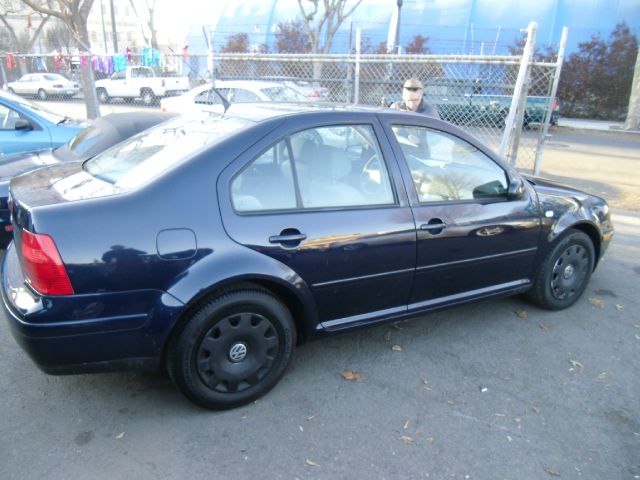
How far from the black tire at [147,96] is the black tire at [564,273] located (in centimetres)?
2107

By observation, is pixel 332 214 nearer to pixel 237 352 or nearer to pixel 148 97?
pixel 237 352

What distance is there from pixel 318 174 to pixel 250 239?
0.61 meters

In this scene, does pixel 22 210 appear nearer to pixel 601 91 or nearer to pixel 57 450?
pixel 57 450

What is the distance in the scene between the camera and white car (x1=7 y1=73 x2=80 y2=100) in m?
25.0

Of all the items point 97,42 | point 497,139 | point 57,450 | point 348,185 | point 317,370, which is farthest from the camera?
point 97,42

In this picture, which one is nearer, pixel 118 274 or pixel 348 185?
pixel 118 274

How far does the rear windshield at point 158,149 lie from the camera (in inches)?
105

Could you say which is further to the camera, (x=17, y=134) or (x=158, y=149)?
(x=17, y=134)

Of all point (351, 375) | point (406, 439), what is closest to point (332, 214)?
point (351, 375)

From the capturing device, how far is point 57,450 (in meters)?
2.44

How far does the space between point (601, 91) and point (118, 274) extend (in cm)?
2724

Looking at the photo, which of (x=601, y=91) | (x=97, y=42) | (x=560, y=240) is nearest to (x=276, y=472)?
(x=560, y=240)

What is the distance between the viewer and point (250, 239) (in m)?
2.58

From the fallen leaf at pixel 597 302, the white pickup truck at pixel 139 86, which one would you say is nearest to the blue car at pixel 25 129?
the fallen leaf at pixel 597 302
